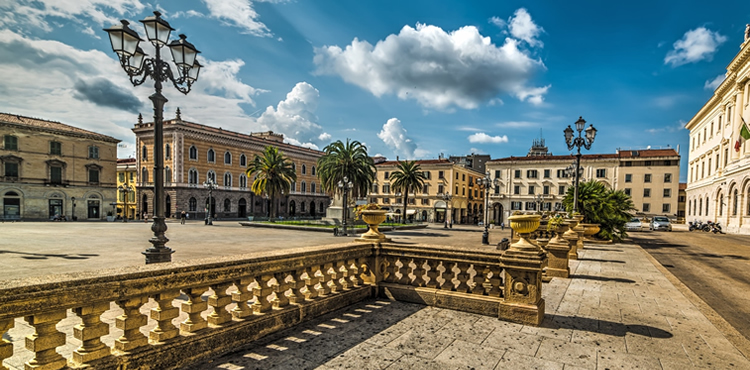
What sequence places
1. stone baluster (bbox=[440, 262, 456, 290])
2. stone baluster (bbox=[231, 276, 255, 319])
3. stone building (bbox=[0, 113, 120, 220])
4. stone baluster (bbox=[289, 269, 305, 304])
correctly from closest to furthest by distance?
stone baluster (bbox=[231, 276, 255, 319]) → stone baluster (bbox=[289, 269, 305, 304]) → stone baluster (bbox=[440, 262, 456, 290]) → stone building (bbox=[0, 113, 120, 220])

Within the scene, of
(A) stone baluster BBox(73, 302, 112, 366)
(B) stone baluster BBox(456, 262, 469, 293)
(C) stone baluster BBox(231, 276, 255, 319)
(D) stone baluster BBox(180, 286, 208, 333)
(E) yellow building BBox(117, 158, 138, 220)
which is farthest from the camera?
(E) yellow building BBox(117, 158, 138, 220)

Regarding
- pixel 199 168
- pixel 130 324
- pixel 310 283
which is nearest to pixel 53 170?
pixel 199 168

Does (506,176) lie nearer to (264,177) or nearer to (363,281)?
(264,177)

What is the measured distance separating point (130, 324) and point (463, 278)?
471 centimetres

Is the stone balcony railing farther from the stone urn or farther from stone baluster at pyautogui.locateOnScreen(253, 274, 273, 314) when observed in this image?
the stone urn

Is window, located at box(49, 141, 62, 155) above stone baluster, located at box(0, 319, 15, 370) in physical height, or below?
above

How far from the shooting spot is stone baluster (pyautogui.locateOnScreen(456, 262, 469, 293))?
6039mm

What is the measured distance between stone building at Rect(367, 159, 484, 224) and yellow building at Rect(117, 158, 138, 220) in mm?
41296

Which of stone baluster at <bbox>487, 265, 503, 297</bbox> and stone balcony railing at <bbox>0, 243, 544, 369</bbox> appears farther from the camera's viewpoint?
stone baluster at <bbox>487, 265, 503, 297</bbox>

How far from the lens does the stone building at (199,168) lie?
50625mm

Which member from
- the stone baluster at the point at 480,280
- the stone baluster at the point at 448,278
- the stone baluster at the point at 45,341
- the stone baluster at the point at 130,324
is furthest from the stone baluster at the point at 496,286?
the stone baluster at the point at 45,341

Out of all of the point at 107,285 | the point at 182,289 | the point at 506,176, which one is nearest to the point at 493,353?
the point at 182,289

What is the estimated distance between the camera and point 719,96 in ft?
145

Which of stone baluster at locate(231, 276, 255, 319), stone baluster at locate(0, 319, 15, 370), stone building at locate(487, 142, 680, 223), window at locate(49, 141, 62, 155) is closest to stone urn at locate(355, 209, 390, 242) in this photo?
stone baluster at locate(231, 276, 255, 319)
